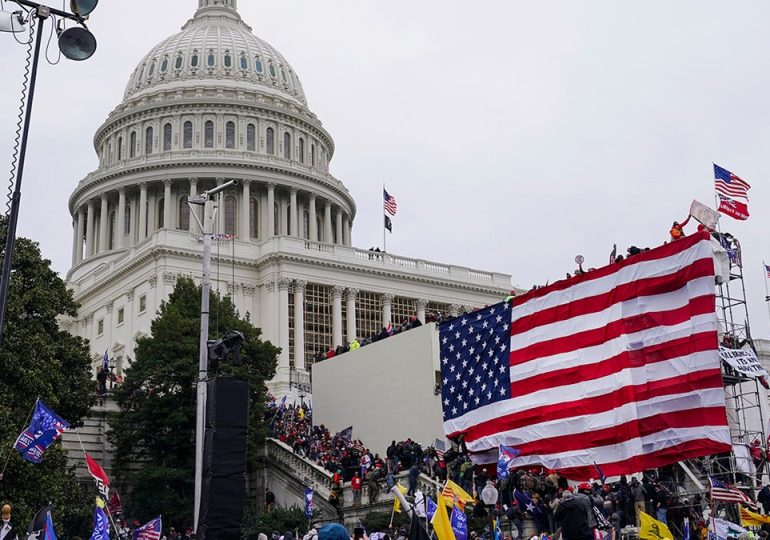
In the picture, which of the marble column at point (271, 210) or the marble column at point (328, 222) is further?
the marble column at point (328, 222)

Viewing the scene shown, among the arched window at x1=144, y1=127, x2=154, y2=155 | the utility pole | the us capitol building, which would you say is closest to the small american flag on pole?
the us capitol building

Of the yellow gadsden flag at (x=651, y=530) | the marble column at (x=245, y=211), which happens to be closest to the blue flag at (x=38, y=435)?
the yellow gadsden flag at (x=651, y=530)

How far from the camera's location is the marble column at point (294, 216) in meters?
99.0

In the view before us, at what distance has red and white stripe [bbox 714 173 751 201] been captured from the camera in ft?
114

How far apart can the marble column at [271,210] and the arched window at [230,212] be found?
9.35ft

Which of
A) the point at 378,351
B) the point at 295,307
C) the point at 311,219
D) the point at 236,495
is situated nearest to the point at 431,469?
the point at 378,351

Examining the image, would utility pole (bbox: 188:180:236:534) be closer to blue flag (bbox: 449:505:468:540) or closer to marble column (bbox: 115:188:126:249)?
blue flag (bbox: 449:505:468:540)

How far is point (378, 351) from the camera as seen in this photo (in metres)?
53.2

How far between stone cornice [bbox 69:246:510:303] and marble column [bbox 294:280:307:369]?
193 centimetres

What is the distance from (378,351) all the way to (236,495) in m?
40.2

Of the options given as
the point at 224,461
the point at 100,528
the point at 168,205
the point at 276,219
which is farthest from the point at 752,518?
the point at 276,219

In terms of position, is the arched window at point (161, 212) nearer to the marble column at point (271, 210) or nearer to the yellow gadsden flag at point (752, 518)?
the marble column at point (271, 210)

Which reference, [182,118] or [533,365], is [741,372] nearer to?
[533,365]

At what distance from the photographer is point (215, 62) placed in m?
110
